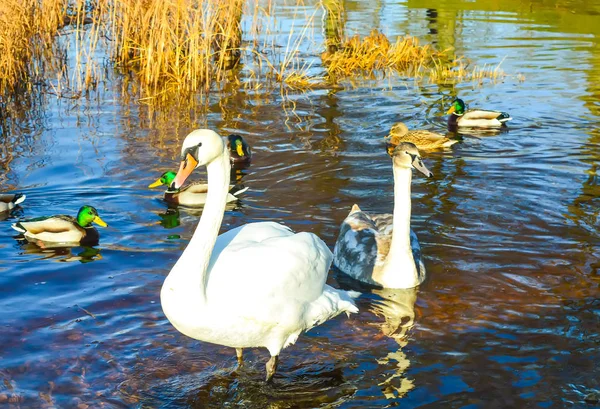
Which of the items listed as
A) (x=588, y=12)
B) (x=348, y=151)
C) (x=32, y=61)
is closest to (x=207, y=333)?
(x=348, y=151)

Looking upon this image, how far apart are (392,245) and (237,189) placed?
3475 millimetres

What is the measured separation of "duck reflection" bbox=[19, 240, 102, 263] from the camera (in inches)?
334

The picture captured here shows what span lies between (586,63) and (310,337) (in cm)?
1403

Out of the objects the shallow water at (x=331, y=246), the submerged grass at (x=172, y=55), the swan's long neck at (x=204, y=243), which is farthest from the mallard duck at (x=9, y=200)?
the submerged grass at (x=172, y=55)

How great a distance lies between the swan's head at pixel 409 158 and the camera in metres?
7.51

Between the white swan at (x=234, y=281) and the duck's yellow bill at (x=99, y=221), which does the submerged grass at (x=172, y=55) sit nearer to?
the duck's yellow bill at (x=99, y=221)

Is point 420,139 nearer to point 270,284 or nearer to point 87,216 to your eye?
point 87,216

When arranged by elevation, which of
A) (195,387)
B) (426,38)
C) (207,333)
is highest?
(426,38)

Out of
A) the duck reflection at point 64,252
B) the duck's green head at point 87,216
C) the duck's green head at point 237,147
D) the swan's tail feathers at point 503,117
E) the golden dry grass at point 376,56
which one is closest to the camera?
the duck reflection at point 64,252

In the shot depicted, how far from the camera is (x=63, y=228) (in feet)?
28.6

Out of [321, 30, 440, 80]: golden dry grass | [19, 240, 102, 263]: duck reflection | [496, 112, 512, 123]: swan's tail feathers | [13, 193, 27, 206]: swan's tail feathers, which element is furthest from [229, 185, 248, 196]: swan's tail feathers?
[321, 30, 440, 80]: golden dry grass

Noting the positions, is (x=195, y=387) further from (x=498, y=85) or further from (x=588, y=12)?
(x=588, y=12)

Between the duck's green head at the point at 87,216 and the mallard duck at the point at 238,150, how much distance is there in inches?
107

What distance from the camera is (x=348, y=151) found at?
1207 centimetres
